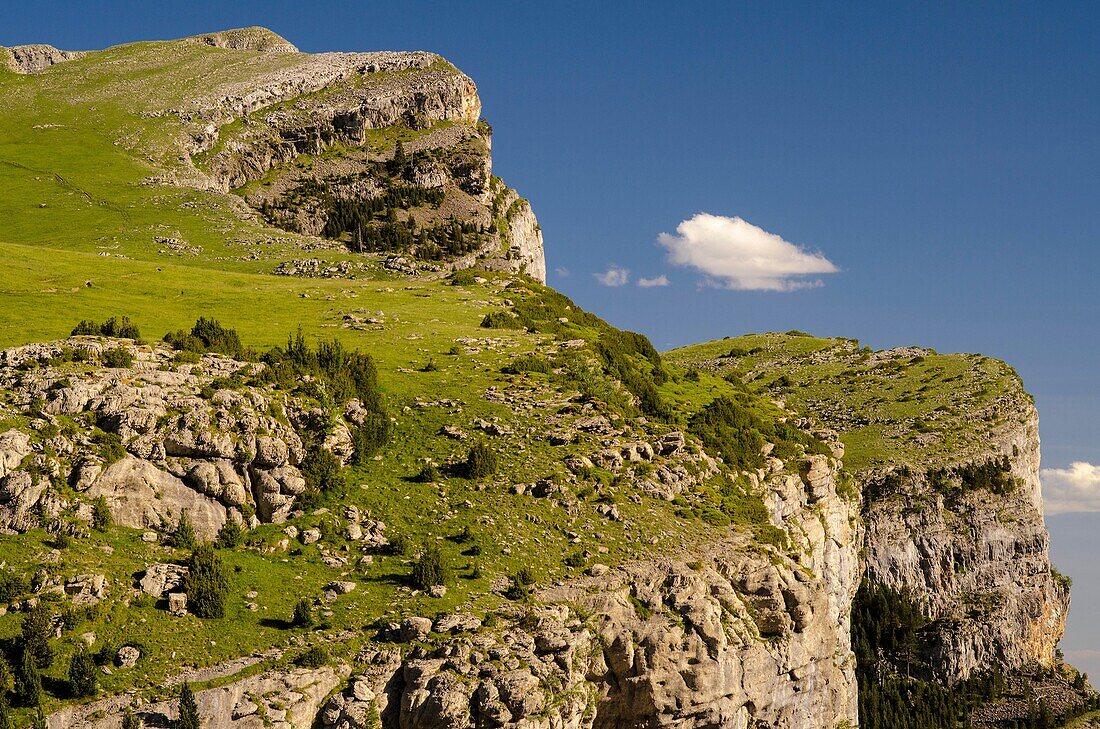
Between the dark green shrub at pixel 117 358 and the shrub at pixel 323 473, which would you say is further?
the dark green shrub at pixel 117 358

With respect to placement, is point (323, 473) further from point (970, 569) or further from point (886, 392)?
point (886, 392)

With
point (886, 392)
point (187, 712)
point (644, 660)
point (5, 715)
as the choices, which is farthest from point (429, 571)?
point (886, 392)

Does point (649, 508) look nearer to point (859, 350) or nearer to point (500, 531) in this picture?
point (500, 531)

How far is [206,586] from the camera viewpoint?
40.2 metres

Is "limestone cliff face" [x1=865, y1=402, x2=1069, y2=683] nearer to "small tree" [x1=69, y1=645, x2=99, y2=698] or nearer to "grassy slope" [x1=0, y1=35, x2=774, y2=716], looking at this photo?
"grassy slope" [x1=0, y1=35, x2=774, y2=716]

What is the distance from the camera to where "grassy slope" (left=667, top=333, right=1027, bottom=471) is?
144 m

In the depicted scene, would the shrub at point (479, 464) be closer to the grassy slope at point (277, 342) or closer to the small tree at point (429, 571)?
the grassy slope at point (277, 342)

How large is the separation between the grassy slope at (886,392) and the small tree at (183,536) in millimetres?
108511

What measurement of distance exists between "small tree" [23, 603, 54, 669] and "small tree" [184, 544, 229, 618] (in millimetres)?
4966

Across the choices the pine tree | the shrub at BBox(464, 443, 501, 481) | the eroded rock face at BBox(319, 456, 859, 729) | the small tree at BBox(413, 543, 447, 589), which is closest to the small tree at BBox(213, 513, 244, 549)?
the small tree at BBox(413, 543, 447, 589)

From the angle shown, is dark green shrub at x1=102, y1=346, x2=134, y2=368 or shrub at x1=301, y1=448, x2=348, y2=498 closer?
shrub at x1=301, y1=448, x2=348, y2=498

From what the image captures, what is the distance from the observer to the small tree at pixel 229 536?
4453cm

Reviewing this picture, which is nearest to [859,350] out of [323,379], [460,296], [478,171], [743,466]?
[478,171]

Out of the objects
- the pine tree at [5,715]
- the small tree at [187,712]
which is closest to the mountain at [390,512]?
the pine tree at [5,715]
